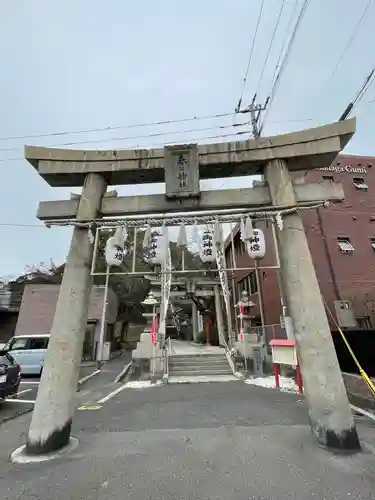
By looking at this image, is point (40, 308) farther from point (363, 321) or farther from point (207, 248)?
point (363, 321)

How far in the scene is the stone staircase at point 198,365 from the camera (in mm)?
13617

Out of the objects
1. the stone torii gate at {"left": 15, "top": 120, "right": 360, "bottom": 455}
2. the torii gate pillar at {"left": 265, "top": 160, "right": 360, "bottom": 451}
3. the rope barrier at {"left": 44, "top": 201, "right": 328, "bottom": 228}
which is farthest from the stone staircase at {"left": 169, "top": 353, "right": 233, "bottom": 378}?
the rope barrier at {"left": 44, "top": 201, "right": 328, "bottom": 228}

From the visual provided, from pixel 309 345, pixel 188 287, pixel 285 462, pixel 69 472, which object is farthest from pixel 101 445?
pixel 188 287

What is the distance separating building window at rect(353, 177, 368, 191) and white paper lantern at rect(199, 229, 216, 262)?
17766 mm

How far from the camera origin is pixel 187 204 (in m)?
5.30

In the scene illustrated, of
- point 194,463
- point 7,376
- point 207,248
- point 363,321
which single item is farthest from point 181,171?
point 363,321

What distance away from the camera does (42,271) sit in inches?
1201

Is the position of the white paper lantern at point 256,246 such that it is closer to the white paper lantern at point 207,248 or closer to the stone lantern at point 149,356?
the white paper lantern at point 207,248

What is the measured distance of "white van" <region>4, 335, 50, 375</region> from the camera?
12922 millimetres

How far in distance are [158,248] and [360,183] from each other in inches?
750

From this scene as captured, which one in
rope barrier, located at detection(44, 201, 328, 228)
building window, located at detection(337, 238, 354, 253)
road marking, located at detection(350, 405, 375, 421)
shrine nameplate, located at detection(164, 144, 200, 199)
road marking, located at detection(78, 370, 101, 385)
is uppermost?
building window, located at detection(337, 238, 354, 253)

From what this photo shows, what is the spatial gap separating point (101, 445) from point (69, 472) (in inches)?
37.3

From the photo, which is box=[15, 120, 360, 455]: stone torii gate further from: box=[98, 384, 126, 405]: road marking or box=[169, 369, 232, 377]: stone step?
box=[169, 369, 232, 377]: stone step

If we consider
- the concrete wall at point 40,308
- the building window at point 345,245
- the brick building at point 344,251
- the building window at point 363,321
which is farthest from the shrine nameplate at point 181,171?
the concrete wall at point 40,308
